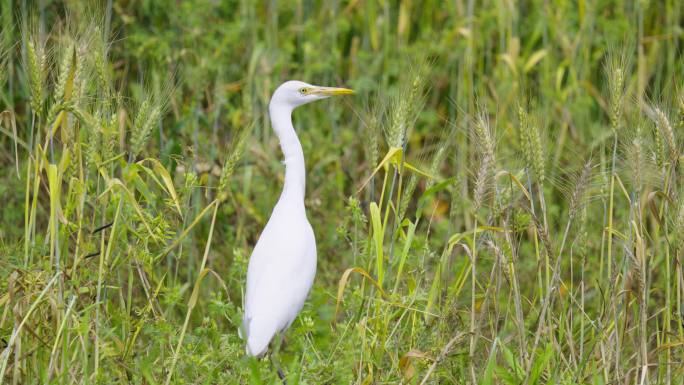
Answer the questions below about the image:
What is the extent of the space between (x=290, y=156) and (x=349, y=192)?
4.99ft

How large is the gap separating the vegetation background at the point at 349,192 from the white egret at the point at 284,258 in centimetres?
10

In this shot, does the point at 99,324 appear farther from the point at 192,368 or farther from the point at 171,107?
the point at 171,107

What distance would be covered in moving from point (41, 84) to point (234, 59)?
253 centimetres

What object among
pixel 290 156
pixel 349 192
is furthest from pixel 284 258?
pixel 349 192

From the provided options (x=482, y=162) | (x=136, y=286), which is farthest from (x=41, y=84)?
(x=136, y=286)

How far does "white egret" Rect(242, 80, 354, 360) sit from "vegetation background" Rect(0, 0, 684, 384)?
97mm

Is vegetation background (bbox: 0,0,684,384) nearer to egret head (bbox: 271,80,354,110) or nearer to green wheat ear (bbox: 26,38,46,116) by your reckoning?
green wheat ear (bbox: 26,38,46,116)

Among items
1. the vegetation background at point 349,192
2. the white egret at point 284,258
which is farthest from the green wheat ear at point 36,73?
the white egret at point 284,258

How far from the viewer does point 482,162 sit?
2.63 metres

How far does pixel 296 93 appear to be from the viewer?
10.6ft

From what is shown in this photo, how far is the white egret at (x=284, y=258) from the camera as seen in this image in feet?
9.53

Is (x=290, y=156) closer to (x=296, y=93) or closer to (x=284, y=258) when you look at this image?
(x=296, y=93)

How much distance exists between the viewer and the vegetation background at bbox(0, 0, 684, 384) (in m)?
2.61

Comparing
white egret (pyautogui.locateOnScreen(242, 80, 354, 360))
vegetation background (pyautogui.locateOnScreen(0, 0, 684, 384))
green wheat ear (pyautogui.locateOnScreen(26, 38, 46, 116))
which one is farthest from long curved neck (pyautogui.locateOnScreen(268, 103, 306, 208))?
green wheat ear (pyautogui.locateOnScreen(26, 38, 46, 116))
